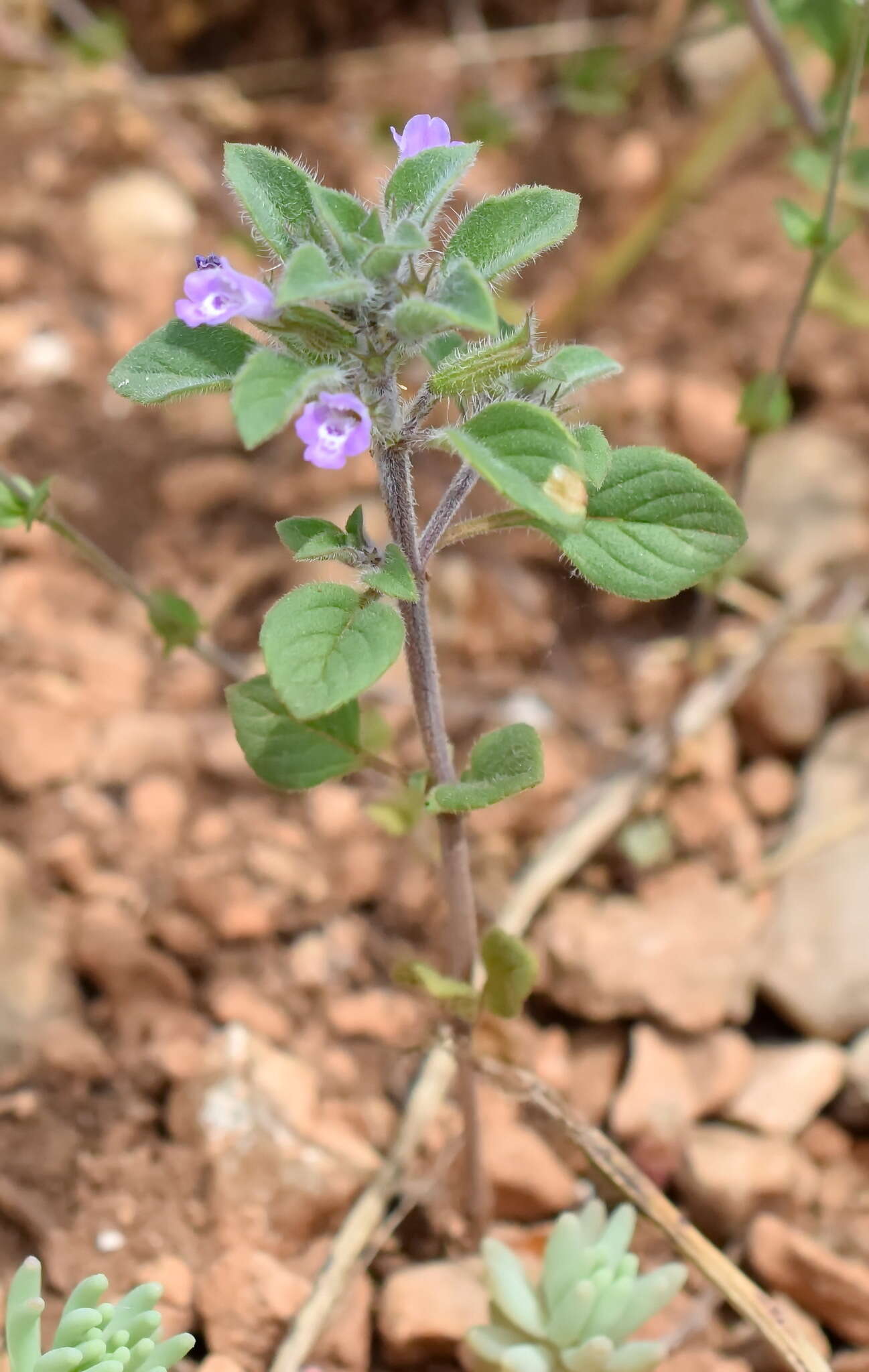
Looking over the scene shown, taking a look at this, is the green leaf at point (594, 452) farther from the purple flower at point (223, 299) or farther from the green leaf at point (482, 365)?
the purple flower at point (223, 299)

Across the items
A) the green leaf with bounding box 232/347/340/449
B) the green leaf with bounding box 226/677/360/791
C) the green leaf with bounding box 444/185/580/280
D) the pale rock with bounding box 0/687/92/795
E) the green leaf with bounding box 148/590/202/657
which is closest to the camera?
the green leaf with bounding box 232/347/340/449

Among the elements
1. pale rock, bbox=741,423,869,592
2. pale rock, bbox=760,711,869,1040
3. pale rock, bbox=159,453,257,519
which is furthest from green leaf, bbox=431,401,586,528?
pale rock, bbox=159,453,257,519

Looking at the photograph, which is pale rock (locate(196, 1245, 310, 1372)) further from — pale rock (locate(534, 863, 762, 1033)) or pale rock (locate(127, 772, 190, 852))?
pale rock (locate(127, 772, 190, 852))

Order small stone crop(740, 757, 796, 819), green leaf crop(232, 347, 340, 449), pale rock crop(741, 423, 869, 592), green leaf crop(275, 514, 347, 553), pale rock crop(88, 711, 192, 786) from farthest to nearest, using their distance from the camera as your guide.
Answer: pale rock crop(741, 423, 869, 592) → small stone crop(740, 757, 796, 819) → pale rock crop(88, 711, 192, 786) → green leaf crop(275, 514, 347, 553) → green leaf crop(232, 347, 340, 449)

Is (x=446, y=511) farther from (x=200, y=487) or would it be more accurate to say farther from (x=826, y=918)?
(x=200, y=487)

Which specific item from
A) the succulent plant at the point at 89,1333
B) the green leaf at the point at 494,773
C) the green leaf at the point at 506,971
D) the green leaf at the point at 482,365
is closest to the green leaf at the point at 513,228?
the green leaf at the point at 482,365

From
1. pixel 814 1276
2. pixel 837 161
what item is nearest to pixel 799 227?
pixel 837 161

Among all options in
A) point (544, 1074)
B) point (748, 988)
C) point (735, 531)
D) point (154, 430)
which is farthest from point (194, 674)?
point (735, 531)
